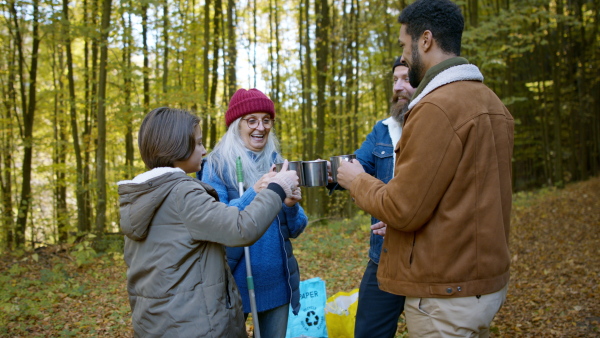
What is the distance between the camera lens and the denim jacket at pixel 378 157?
300cm

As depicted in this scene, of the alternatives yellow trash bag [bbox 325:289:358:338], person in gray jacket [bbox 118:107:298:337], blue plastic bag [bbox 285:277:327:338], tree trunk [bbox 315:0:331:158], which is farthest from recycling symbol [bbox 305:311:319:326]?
tree trunk [bbox 315:0:331:158]

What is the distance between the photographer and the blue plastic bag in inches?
163

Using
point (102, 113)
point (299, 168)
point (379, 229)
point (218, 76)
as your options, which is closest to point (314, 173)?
point (299, 168)

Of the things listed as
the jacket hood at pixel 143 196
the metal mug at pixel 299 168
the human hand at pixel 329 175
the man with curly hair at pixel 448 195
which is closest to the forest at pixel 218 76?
the human hand at pixel 329 175

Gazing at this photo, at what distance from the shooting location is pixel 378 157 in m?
3.12

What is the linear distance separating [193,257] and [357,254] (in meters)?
7.28

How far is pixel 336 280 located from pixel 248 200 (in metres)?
5.03

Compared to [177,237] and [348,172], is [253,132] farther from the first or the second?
[177,237]

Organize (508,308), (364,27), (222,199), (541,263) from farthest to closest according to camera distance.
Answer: (364,27) < (541,263) < (508,308) < (222,199)

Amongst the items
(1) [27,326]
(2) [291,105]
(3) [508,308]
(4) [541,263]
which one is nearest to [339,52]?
(2) [291,105]

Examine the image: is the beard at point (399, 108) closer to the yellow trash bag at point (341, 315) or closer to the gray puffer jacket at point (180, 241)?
the gray puffer jacket at point (180, 241)

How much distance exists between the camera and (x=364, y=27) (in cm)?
1348

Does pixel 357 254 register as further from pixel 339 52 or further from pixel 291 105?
pixel 291 105

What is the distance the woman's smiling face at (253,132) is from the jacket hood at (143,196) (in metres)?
0.97
